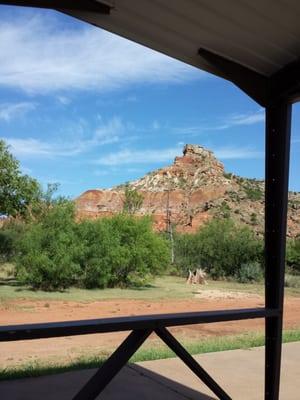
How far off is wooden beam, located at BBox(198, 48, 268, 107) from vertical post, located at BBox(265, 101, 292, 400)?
152 mm

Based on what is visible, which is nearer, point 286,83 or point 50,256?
point 286,83

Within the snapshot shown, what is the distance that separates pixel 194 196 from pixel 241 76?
80.6 meters

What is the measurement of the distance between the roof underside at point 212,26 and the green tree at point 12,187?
22.7 metres

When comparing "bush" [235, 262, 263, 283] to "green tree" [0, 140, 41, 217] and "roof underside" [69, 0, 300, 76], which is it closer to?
"green tree" [0, 140, 41, 217]

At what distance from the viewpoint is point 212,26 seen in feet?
12.1

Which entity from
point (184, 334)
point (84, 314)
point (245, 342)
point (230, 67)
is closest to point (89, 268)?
point (84, 314)

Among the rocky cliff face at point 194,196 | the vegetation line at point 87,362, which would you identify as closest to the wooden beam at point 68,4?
the vegetation line at point 87,362

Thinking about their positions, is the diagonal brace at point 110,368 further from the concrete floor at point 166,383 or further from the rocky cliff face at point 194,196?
the rocky cliff face at point 194,196

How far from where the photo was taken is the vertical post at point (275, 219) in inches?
178

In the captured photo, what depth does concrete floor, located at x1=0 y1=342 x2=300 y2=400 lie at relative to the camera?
5.46m

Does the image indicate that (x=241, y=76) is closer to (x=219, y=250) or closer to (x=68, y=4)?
(x=68, y=4)

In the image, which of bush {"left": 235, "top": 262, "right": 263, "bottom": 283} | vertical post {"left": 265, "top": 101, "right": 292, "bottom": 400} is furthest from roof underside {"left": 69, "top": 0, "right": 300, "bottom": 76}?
bush {"left": 235, "top": 262, "right": 263, "bottom": 283}

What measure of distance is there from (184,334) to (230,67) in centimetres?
860

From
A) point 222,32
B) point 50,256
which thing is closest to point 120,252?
point 50,256
